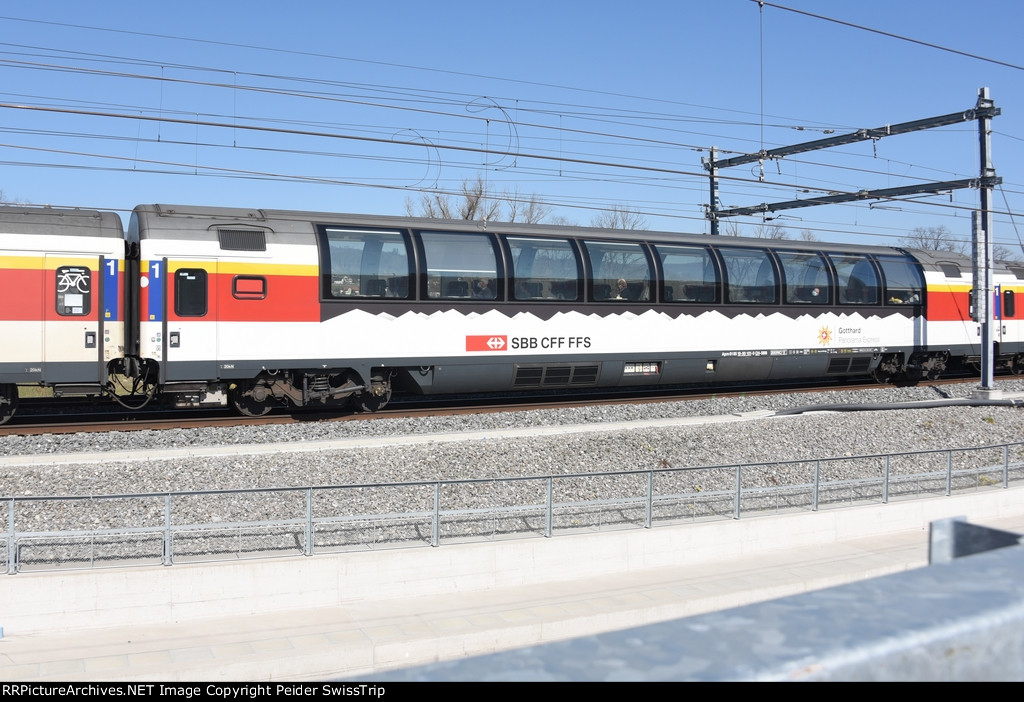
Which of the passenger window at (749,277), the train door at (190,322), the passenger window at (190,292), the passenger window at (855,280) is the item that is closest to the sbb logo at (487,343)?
the train door at (190,322)

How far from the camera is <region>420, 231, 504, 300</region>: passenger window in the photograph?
634 inches

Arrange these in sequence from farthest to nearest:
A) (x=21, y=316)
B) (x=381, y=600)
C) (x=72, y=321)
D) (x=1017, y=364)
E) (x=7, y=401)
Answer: (x=1017, y=364), (x=7, y=401), (x=72, y=321), (x=21, y=316), (x=381, y=600)

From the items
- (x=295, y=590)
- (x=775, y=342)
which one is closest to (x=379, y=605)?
(x=295, y=590)

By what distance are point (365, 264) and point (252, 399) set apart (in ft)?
10.3

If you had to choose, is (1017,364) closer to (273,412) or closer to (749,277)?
(749,277)

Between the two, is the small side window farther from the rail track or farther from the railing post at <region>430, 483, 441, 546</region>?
the railing post at <region>430, 483, 441, 546</region>

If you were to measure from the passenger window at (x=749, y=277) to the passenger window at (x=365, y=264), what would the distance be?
7546 mm

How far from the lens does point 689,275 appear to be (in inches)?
738

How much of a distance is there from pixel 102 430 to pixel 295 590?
632cm

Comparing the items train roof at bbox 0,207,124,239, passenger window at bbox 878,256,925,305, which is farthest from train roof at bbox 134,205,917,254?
passenger window at bbox 878,256,925,305

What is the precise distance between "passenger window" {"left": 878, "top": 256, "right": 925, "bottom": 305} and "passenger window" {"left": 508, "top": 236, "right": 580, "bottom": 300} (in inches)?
362

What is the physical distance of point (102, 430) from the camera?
1404 cm

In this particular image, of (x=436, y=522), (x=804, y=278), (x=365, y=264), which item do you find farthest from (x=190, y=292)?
(x=804, y=278)
